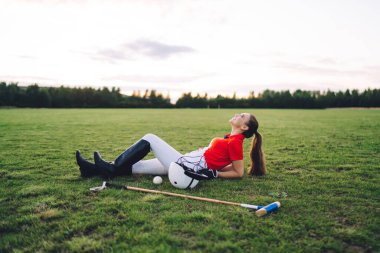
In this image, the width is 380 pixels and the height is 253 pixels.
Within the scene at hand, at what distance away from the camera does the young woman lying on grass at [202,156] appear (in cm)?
536

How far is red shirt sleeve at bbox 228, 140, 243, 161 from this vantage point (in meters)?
5.23

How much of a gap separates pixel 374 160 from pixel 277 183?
13.9 feet

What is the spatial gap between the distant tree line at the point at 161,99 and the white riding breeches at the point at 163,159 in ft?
302

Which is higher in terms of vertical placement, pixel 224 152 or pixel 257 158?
pixel 224 152

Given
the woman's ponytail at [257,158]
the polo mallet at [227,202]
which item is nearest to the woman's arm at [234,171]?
the woman's ponytail at [257,158]

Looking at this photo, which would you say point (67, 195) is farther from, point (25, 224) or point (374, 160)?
point (374, 160)

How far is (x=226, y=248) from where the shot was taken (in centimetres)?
308

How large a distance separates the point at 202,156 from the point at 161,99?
103895 millimetres

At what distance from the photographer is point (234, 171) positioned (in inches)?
217

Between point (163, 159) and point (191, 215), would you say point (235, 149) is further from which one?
point (191, 215)

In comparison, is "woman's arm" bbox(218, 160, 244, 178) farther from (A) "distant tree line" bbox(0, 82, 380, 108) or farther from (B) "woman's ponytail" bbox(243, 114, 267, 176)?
(A) "distant tree line" bbox(0, 82, 380, 108)

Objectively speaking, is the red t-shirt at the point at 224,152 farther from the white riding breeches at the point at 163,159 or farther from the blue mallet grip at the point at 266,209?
the blue mallet grip at the point at 266,209

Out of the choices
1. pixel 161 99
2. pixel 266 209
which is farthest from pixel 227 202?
pixel 161 99

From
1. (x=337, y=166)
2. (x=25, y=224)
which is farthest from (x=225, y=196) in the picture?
(x=337, y=166)
